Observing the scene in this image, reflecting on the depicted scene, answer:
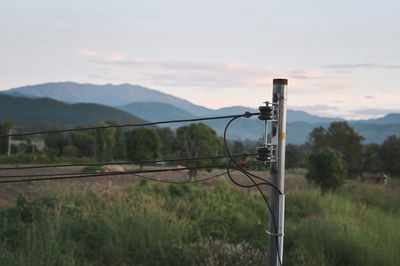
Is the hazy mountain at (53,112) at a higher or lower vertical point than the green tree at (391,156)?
higher

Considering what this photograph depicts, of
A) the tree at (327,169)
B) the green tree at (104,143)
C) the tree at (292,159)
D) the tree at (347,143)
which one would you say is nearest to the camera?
the tree at (327,169)

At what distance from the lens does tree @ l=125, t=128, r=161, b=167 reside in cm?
2294

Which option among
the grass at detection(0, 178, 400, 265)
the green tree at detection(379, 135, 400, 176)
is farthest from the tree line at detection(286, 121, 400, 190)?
the grass at detection(0, 178, 400, 265)

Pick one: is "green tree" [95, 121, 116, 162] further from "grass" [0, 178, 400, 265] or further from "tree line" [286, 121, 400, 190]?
"grass" [0, 178, 400, 265]

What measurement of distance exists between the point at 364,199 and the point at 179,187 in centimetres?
605

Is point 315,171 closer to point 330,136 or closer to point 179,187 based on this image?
point 179,187

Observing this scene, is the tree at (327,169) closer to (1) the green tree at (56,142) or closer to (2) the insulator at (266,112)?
(2) the insulator at (266,112)

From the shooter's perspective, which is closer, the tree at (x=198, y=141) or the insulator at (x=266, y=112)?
the insulator at (x=266, y=112)

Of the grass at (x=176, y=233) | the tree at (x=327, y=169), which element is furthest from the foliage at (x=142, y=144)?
the grass at (x=176, y=233)

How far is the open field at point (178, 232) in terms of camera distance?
6309mm

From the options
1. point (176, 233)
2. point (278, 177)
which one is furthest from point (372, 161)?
point (278, 177)

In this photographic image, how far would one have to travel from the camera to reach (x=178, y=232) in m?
7.31

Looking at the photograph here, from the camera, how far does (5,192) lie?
459 inches

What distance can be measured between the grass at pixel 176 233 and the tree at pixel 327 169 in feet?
9.26
